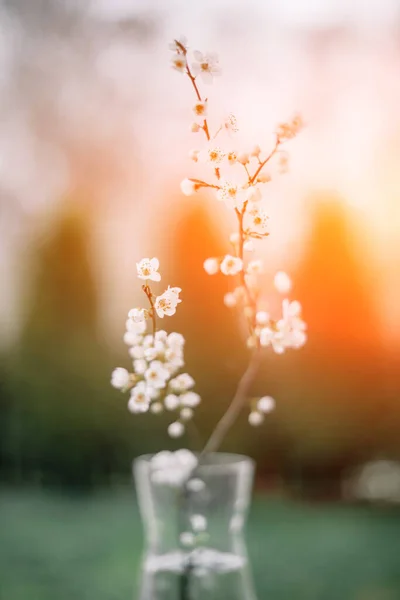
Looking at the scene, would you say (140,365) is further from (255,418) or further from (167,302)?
(255,418)

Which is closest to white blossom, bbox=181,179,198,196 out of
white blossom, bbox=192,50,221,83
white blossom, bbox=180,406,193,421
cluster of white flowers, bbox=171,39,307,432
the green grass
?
cluster of white flowers, bbox=171,39,307,432

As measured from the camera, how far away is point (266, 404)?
31.8 inches

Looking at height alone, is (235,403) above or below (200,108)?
below

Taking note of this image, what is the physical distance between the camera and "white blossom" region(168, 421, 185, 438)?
2.66 feet

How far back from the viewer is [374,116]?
82cm

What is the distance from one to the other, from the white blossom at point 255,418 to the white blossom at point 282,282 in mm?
134

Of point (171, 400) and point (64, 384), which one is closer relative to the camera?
point (171, 400)

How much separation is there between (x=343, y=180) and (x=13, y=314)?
0.40 m

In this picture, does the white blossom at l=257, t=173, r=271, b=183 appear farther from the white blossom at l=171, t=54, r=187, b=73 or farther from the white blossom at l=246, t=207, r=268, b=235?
the white blossom at l=171, t=54, r=187, b=73

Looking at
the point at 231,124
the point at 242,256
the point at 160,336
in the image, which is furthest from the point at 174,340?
the point at 231,124

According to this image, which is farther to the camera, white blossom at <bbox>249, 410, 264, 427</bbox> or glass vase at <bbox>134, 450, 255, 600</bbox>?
white blossom at <bbox>249, 410, 264, 427</bbox>

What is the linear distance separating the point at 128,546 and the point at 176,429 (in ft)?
0.49

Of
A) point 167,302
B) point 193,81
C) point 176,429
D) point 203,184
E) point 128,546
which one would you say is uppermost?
point 193,81

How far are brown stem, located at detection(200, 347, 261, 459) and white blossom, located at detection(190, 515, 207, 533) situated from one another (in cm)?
14
